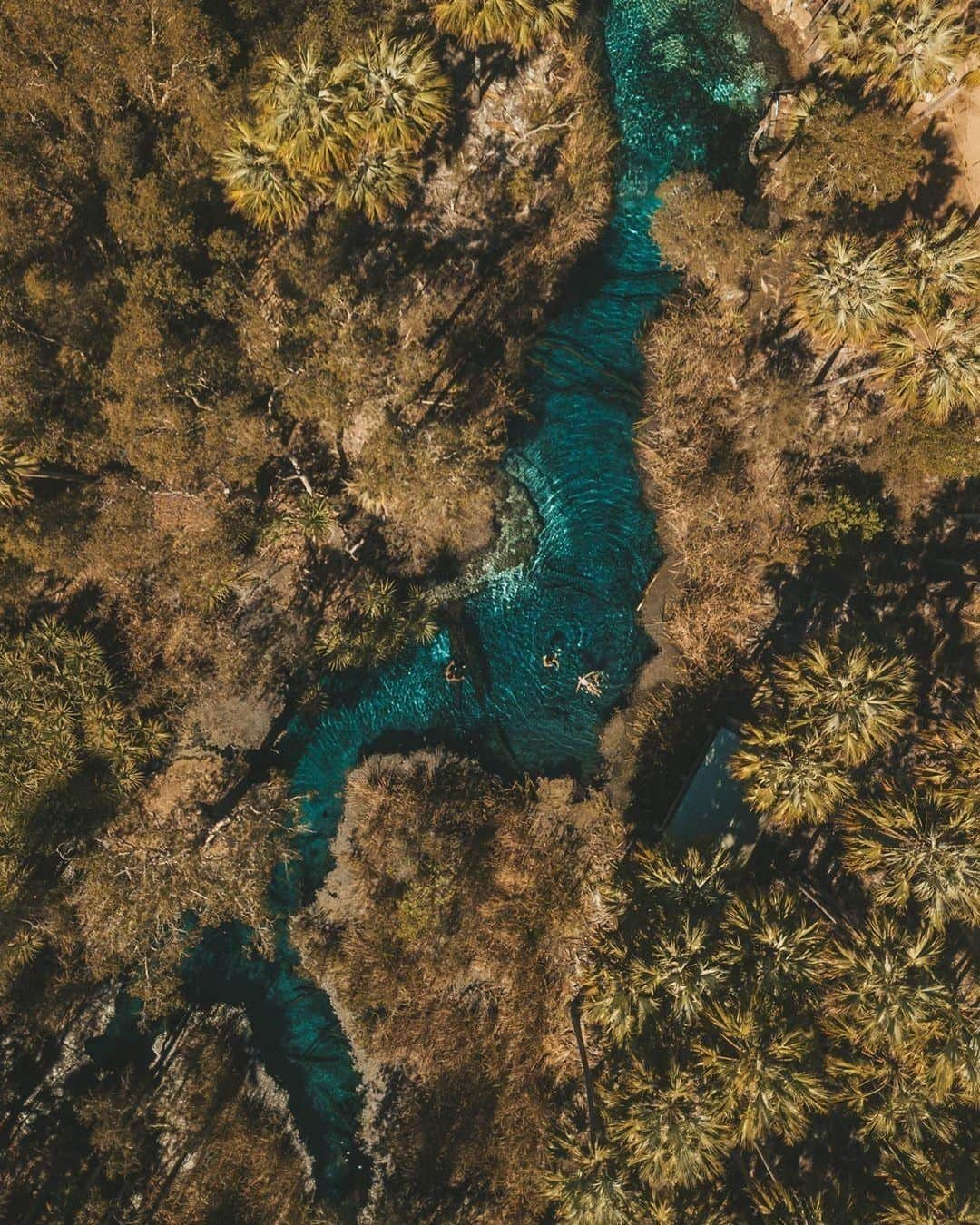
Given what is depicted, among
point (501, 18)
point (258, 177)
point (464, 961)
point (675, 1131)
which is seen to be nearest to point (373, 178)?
point (258, 177)

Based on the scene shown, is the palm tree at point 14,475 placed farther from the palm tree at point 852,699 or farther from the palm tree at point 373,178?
the palm tree at point 852,699

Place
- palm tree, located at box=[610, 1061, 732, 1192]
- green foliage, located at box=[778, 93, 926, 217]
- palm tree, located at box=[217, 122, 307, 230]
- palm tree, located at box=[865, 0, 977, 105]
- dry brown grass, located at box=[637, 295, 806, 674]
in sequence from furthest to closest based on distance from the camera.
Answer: dry brown grass, located at box=[637, 295, 806, 674] < green foliage, located at box=[778, 93, 926, 217] < palm tree, located at box=[217, 122, 307, 230] < palm tree, located at box=[865, 0, 977, 105] < palm tree, located at box=[610, 1061, 732, 1192]

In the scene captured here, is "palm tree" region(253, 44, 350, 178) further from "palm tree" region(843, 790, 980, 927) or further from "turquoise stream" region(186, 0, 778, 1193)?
"palm tree" region(843, 790, 980, 927)

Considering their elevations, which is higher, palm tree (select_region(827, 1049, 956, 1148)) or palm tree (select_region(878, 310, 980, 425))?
palm tree (select_region(878, 310, 980, 425))

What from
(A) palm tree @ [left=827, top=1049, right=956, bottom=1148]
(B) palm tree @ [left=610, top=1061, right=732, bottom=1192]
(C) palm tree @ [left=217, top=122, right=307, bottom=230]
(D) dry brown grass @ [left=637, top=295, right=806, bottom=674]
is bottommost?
(A) palm tree @ [left=827, top=1049, right=956, bottom=1148]

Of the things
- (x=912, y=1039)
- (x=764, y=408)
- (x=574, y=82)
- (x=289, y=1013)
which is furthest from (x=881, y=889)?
(x=574, y=82)

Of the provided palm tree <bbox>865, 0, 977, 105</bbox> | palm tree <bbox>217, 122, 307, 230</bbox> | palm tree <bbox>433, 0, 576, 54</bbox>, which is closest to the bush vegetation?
palm tree <bbox>865, 0, 977, 105</bbox>
